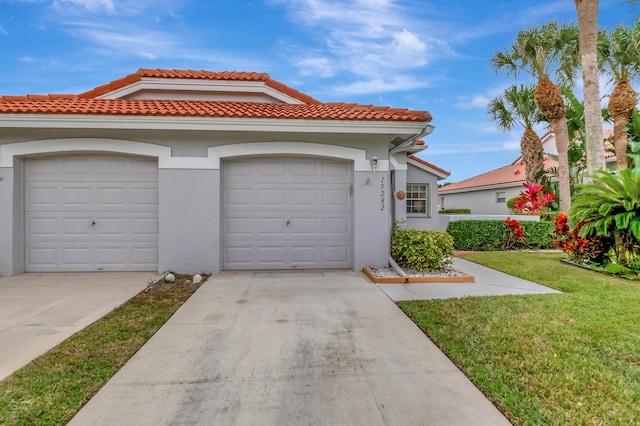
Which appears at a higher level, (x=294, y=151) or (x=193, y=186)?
(x=294, y=151)

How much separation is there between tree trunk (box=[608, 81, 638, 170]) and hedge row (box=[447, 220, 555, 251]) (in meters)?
3.89

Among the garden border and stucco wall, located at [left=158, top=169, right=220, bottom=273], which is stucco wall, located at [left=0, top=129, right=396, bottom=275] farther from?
the garden border

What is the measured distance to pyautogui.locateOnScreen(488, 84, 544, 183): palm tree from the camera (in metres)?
15.3

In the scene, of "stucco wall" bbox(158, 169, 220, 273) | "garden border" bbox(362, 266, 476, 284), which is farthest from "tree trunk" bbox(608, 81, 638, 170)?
"stucco wall" bbox(158, 169, 220, 273)

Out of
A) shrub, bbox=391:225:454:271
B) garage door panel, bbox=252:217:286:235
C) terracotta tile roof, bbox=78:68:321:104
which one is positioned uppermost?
terracotta tile roof, bbox=78:68:321:104

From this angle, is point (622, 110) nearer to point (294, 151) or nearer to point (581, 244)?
point (581, 244)

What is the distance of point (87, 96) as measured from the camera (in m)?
9.34

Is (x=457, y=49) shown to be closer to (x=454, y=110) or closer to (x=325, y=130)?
(x=454, y=110)

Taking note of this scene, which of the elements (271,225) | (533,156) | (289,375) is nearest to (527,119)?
(533,156)

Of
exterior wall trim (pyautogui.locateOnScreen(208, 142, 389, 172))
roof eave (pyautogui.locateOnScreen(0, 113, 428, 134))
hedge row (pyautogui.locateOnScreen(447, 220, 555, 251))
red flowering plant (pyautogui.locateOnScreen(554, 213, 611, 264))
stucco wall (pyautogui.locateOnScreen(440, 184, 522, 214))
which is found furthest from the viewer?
stucco wall (pyautogui.locateOnScreen(440, 184, 522, 214))

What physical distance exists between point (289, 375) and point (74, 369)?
2097 millimetres

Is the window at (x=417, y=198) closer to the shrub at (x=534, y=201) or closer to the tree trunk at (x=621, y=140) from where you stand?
the shrub at (x=534, y=201)

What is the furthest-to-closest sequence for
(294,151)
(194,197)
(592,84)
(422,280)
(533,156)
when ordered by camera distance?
(533,156), (592,84), (294,151), (194,197), (422,280)

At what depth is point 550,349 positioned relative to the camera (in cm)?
343
